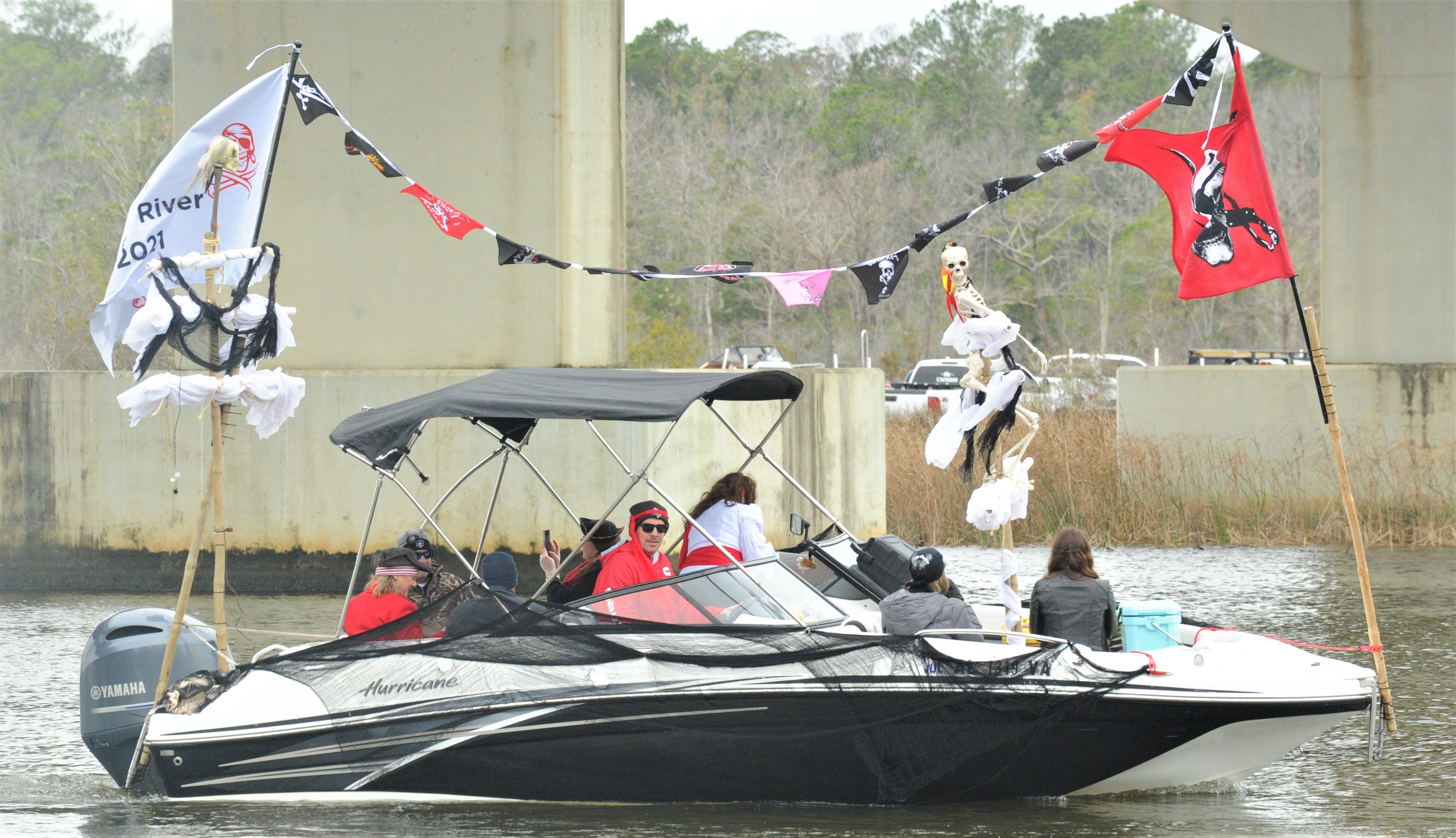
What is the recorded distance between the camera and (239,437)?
47.2 ft

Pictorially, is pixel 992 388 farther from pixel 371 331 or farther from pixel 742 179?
pixel 742 179

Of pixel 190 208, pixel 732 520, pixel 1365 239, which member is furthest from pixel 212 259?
pixel 1365 239

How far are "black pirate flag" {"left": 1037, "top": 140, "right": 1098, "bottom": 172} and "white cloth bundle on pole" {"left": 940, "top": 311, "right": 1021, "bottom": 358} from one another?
0.79 m

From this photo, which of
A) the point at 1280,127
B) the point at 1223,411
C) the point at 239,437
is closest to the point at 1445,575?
the point at 1223,411

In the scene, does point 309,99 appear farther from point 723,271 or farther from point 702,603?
point 702,603

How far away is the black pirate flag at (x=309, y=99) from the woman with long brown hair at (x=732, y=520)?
10.2 ft

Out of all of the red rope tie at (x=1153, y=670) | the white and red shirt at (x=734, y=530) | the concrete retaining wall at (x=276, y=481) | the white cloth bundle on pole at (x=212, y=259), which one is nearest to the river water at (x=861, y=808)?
the red rope tie at (x=1153, y=670)

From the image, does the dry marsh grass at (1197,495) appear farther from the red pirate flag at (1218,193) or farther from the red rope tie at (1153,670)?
the red rope tie at (1153,670)

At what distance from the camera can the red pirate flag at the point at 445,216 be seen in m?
9.96

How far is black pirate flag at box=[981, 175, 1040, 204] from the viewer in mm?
7977

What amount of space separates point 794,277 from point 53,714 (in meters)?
5.28

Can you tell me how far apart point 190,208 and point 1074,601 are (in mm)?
4896

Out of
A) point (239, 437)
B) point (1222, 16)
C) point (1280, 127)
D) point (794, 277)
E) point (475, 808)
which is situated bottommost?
point (475, 808)

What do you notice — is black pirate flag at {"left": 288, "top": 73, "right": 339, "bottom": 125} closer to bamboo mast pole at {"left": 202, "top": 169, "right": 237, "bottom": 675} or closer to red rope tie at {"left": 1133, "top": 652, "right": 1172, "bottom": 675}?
bamboo mast pole at {"left": 202, "top": 169, "right": 237, "bottom": 675}
